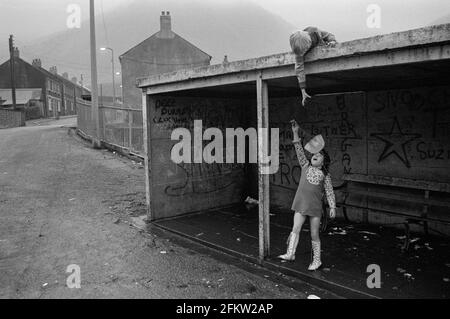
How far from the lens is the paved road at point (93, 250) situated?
5004mm

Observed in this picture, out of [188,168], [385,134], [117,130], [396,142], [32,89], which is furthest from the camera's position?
[32,89]

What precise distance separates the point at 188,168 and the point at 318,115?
275cm

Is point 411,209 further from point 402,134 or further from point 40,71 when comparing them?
point 40,71

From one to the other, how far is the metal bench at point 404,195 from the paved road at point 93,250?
2.37 meters

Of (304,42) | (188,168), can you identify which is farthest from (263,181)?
(188,168)

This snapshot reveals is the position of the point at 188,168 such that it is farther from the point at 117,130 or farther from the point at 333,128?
the point at 117,130

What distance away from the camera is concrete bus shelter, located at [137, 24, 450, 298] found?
4.87 meters

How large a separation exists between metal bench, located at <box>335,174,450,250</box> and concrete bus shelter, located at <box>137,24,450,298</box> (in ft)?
0.35

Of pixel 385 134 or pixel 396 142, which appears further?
pixel 385 134

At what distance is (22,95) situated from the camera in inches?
2156

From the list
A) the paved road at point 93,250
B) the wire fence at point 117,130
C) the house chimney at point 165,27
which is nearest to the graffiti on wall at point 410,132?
the paved road at point 93,250

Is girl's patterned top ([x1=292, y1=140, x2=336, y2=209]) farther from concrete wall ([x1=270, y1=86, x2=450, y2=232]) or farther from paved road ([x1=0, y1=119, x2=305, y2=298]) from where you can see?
concrete wall ([x1=270, y1=86, x2=450, y2=232])

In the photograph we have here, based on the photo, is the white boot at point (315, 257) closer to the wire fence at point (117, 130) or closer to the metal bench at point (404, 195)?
the metal bench at point (404, 195)

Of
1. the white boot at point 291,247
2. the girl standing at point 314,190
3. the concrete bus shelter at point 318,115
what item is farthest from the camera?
the white boot at point 291,247
